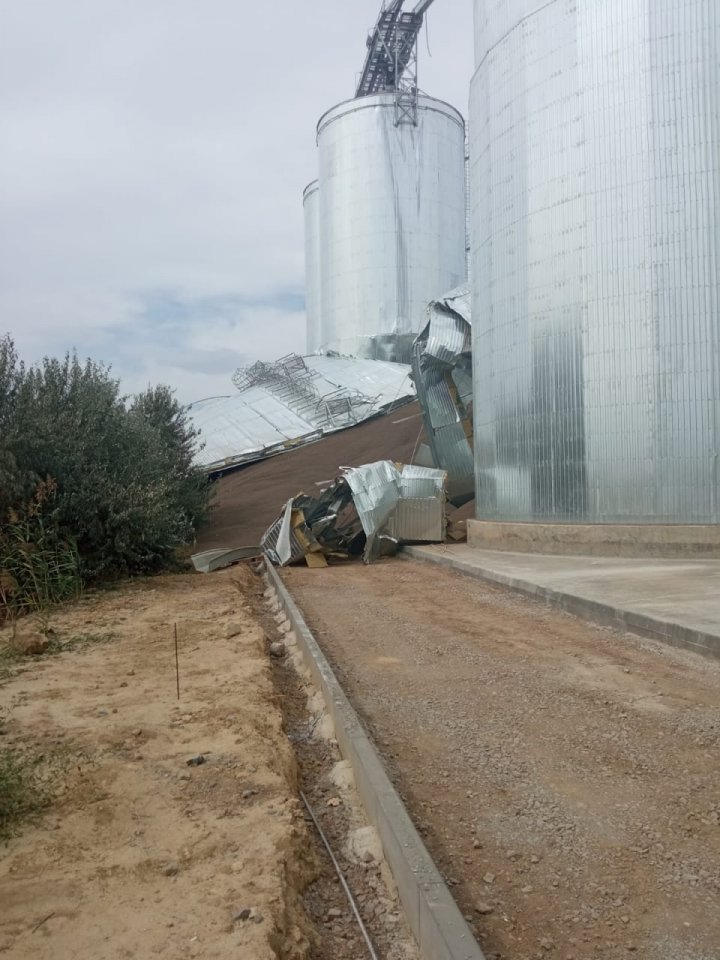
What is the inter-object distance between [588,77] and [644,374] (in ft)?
20.8

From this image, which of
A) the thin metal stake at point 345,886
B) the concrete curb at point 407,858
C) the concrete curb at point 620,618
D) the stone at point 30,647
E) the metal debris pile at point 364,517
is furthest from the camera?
the metal debris pile at point 364,517

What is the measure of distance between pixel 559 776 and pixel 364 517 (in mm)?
13691

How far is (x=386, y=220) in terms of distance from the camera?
5297 cm

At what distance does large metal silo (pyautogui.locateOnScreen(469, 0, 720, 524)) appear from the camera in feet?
49.6

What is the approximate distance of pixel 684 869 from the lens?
349 cm

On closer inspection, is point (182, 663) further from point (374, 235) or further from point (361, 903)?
point (374, 235)

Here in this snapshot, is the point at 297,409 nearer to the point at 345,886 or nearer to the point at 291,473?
the point at 291,473

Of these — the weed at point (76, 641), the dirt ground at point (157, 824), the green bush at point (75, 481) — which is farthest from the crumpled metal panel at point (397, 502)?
the dirt ground at point (157, 824)

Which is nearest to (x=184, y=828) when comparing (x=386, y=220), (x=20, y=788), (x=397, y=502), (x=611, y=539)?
(x=20, y=788)

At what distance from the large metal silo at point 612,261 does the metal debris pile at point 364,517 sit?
7.80 ft

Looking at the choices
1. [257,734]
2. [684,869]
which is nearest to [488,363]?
[257,734]

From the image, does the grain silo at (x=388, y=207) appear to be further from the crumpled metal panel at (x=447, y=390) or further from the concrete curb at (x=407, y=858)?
the concrete curb at (x=407, y=858)

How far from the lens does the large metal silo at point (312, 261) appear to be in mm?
59844

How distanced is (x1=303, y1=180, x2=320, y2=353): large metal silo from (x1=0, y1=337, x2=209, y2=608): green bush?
1708 inches
